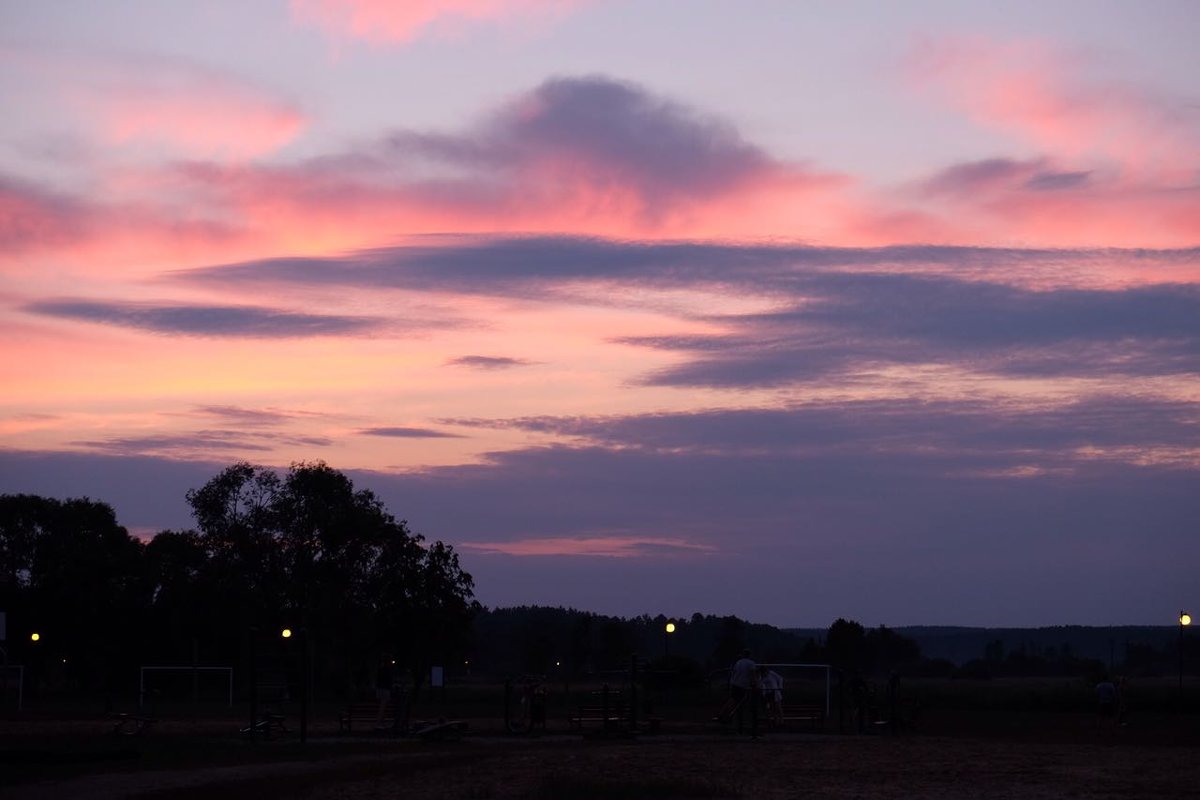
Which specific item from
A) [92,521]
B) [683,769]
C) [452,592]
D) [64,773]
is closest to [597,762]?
[683,769]

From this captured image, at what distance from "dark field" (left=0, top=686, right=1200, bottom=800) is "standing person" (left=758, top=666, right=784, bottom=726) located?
851 mm

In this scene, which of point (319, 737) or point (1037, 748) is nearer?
point (1037, 748)

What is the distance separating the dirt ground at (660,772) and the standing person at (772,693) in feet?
18.2

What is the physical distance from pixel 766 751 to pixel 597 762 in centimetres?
500

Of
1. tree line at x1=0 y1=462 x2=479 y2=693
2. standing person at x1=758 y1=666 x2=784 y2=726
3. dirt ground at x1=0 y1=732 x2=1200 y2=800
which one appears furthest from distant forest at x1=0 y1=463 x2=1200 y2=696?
dirt ground at x1=0 y1=732 x2=1200 y2=800

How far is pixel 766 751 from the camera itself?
29.9m

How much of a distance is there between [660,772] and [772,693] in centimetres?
A: 1621

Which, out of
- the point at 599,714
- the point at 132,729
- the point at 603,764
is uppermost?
the point at 603,764

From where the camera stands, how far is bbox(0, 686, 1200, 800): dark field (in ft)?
70.8

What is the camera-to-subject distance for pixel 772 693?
39906 mm

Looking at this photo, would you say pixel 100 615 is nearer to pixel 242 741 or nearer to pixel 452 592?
pixel 452 592

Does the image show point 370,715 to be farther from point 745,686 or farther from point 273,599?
point 273,599

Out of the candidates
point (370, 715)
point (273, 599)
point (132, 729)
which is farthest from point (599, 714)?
point (273, 599)

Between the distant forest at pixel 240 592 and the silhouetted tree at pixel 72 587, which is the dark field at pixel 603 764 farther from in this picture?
the silhouetted tree at pixel 72 587
